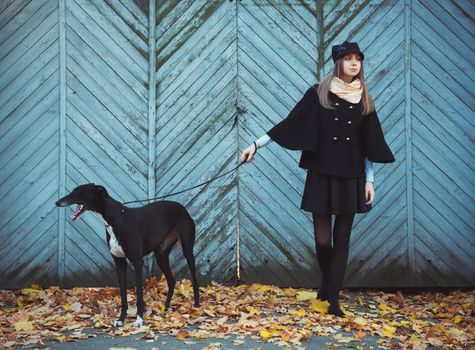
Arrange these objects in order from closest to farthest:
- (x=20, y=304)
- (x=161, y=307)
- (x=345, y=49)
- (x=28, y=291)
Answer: (x=345, y=49) → (x=161, y=307) → (x=20, y=304) → (x=28, y=291)

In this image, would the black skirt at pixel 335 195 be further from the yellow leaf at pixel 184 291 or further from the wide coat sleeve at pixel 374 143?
the yellow leaf at pixel 184 291

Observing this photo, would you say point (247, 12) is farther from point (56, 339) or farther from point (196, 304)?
point (56, 339)

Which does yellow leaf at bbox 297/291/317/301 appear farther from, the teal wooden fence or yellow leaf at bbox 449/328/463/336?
yellow leaf at bbox 449/328/463/336

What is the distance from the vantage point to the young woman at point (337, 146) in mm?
5879

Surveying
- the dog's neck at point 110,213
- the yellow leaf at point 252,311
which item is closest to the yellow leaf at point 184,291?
the yellow leaf at point 252,311

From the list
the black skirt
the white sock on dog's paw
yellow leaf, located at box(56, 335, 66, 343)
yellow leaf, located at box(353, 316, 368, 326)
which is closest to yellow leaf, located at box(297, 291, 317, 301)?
yellow leaf, located at box(353, 316, 368, 326)

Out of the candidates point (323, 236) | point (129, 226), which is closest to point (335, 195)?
point (323, 236)

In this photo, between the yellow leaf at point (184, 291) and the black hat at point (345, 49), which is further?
the yellow leaf at point (184, 291)

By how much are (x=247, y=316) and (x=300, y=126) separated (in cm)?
152

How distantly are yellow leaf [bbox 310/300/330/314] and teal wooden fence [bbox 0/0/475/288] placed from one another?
117cm

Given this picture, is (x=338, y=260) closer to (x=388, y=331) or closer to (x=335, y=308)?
(x=335, y=308)

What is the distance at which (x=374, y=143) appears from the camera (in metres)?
5.92

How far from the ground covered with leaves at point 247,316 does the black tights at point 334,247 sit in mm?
275

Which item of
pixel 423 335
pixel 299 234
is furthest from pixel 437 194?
pixel 423 335
